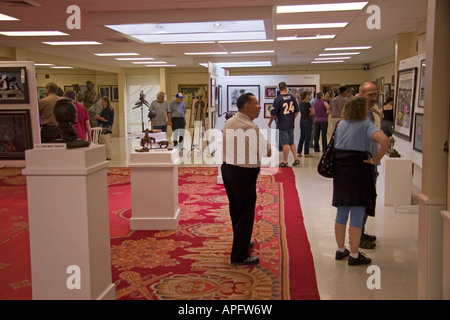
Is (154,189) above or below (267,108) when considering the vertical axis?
below

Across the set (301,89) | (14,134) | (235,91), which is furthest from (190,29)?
(301,89)

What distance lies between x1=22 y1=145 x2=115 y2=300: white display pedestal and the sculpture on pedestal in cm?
12

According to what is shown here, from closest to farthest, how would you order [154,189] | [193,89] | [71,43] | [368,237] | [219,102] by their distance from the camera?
1. [368,237]
2. [154,189]
3. [71,43]
4. [219,102]
5. [193,89]

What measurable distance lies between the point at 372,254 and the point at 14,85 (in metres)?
4.86

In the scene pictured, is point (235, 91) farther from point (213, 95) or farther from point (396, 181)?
point (396, 181)

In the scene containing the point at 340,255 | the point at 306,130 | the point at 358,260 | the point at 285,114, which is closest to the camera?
the point at 358,260

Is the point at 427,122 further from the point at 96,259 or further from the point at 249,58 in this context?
the point at 249,58

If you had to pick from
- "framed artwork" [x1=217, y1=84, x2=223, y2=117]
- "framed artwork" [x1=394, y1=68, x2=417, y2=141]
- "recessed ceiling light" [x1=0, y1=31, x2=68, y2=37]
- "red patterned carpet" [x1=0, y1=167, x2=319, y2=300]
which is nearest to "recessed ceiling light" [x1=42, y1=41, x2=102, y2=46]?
"recessed ceiling light" [x1=0, y1=31, x2=68, y2=37]

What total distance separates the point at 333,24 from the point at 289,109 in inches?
81.6

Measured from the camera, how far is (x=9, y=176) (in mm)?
10336

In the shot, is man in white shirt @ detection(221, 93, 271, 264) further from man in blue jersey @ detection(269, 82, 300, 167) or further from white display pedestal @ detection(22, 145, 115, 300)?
man in blue jersey @ detection(269, 82, 300, 167)

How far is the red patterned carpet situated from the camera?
3.90 meters

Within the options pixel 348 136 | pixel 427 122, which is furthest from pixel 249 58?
pixel 427 122

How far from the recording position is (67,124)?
340cm
